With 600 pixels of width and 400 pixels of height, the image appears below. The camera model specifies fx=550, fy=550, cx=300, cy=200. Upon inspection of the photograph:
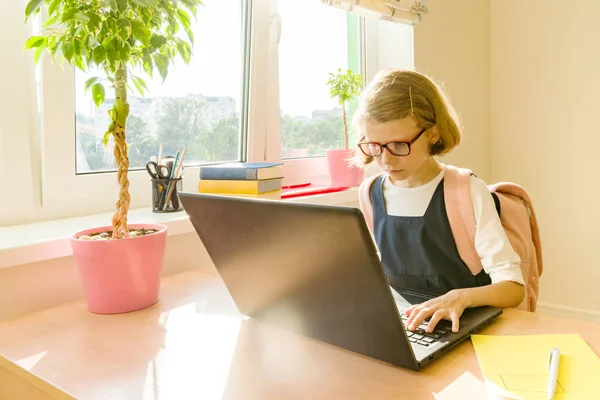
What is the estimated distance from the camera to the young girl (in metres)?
1.23

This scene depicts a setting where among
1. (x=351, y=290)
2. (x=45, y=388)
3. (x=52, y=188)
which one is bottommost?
(x=45, y=388)

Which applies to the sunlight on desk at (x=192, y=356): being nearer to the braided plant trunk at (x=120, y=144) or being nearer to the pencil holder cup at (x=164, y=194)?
the braided plant trunk at (x=120, y=144)

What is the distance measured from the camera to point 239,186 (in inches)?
63.0

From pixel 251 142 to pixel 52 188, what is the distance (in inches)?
29.8

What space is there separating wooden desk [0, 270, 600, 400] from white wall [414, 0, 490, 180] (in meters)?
1.71

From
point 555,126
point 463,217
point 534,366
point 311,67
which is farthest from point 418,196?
point 555,126

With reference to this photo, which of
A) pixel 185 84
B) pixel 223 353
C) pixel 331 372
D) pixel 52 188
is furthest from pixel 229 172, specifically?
pixel 331 372

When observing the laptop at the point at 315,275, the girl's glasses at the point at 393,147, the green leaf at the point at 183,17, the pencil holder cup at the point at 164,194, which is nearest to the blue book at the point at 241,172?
the pencil holder cup at the point at 164,194

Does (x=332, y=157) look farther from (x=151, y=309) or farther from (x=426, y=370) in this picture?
(x=426, y=370)

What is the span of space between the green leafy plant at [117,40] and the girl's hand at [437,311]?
585mm

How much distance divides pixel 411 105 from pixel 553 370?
723mm

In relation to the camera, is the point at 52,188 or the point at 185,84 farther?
the point at 185,84

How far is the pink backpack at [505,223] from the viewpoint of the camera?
127 centimetres

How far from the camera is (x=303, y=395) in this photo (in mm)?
720
